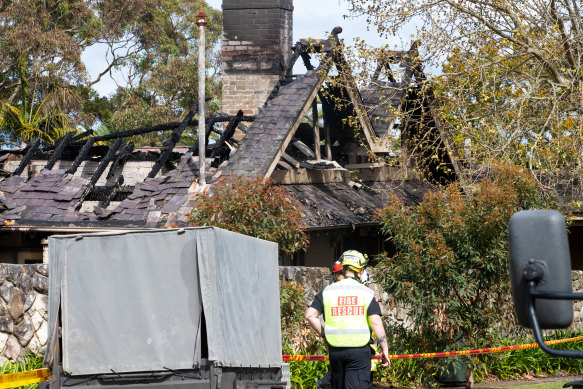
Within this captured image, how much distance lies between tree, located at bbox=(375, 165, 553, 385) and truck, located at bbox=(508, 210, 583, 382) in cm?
963

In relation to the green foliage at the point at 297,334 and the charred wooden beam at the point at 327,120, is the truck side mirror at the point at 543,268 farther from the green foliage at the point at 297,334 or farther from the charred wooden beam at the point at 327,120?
the charred wooden beam at the point at 327,120

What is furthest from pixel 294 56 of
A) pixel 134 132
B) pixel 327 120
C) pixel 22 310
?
pixel 22 310

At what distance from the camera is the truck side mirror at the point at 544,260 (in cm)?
365

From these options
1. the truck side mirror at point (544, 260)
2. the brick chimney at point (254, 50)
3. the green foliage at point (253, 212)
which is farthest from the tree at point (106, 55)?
the truck side mirror at point (544, 260)

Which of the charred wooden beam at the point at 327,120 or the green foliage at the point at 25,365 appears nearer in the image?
the green foliage at the point at 25,365

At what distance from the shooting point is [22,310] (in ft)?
36.9

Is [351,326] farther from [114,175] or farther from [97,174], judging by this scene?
[114,175]

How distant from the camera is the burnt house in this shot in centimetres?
1783

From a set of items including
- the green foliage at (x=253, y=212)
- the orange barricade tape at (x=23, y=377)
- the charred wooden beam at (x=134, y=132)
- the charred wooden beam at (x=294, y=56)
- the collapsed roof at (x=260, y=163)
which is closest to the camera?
the orange barricade tape at (x=23, y=377)

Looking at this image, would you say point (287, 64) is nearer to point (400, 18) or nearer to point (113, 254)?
point (400, 18)

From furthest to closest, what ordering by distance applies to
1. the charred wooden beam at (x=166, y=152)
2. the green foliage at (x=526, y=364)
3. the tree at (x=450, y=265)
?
the charred wooden beam at (x=166, y=152) < the green foliage at (x=526, y=364) < the tree at (x=450, y=265)

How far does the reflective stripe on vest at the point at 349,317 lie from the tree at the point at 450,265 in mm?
4497

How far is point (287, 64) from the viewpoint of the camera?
2369cm

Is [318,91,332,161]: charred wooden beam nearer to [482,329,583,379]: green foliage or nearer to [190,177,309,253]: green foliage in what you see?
[482,329,583,379]: green foliage
